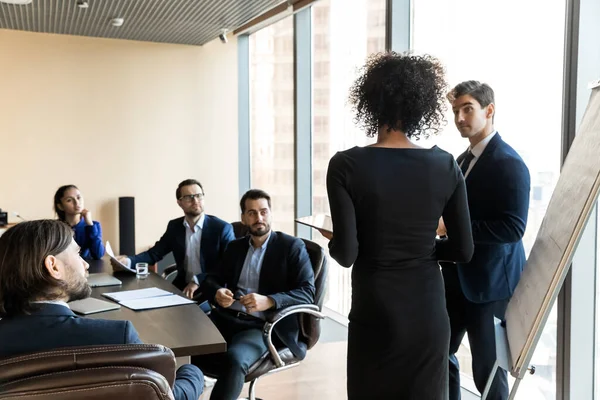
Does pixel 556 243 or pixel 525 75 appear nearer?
pixel 556 243

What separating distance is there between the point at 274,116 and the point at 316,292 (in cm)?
314

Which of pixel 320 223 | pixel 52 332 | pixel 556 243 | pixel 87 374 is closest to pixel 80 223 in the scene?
pixel 320 223

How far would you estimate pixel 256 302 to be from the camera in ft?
9.29

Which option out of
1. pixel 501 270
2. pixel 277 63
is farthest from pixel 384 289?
pixel 277 63

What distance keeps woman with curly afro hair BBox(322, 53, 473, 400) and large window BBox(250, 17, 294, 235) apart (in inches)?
142

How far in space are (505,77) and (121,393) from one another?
2.54 meters

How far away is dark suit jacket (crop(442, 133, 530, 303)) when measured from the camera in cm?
216

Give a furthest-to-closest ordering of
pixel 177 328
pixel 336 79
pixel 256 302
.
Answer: pixel 336 79 < pixel 256 302 < pixel 177 328

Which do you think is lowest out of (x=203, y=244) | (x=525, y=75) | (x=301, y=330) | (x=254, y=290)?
(x=301, y=330)

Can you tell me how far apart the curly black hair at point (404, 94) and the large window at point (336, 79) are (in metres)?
2.42

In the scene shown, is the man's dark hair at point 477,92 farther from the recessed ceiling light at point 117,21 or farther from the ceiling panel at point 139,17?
the recessed ceiling light at point 117,21

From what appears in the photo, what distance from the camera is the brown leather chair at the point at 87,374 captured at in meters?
1.22

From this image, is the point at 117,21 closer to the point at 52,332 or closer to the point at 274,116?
the point at 274,116

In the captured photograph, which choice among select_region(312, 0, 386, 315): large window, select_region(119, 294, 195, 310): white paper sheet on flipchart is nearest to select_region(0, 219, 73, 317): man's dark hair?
select_region(119, 294, 195, 310): white paper sheet on flipchart
